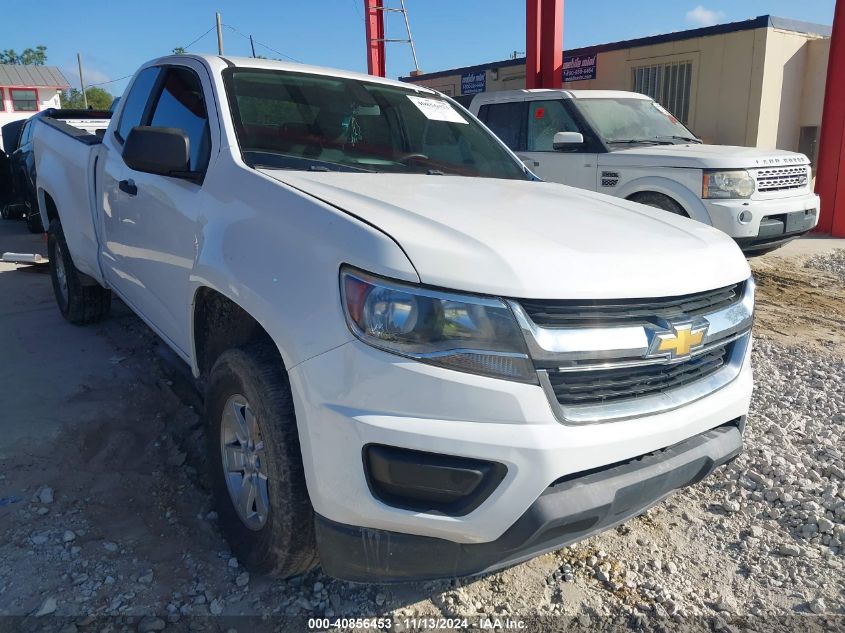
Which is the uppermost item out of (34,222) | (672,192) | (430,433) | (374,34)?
(374,34)

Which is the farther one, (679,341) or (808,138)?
(808,138)

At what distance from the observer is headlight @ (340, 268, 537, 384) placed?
1794 mm

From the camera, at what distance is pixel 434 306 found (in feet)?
5.93

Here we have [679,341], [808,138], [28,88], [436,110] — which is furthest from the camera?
[28,88]

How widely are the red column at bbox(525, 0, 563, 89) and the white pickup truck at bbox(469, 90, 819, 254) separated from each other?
529 cm

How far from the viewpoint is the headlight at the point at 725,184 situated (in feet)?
20.4

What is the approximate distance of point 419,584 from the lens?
Result: 2.46m

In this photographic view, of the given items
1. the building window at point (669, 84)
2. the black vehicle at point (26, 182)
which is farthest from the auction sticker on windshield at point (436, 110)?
the building window at point (669, 84)

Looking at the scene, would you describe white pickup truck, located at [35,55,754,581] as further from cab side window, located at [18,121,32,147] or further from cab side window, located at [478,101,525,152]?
cab side window, located at [18,121,32,147]

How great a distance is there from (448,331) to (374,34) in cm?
1697

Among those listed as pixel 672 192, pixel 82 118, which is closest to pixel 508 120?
pixel 672 192

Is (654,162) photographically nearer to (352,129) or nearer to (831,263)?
(831,263)

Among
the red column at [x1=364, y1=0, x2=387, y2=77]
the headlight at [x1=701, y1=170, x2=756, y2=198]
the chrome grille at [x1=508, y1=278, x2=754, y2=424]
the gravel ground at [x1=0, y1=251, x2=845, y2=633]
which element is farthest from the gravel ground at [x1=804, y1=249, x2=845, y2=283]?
the red column at [x1=364, y1=0, x2=387, y2=77]

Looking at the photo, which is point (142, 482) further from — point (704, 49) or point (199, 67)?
point (704, 49)
